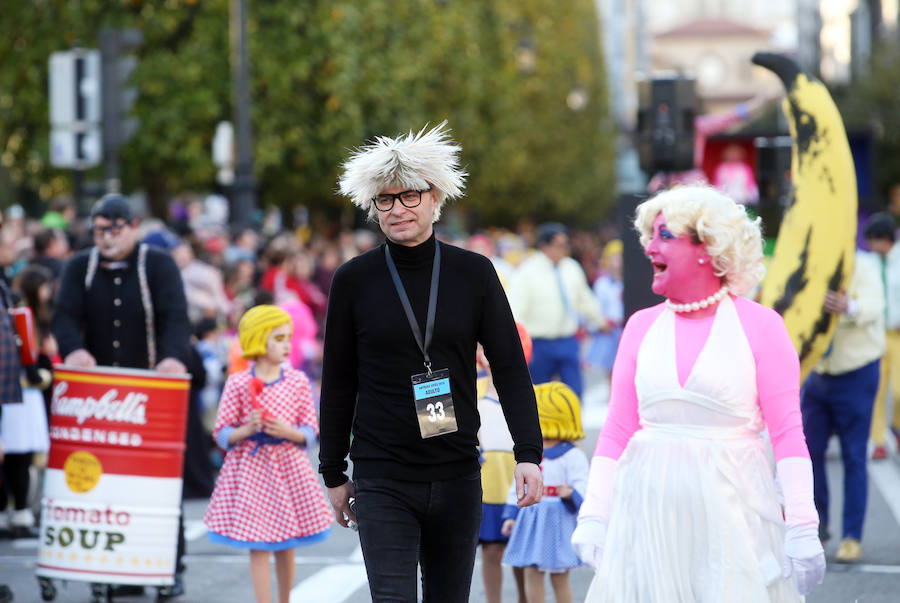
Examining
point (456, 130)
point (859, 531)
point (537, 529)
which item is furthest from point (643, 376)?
point (456, 130)

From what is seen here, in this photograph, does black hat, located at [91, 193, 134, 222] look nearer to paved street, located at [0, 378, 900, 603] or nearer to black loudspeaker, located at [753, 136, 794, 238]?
paved street, located at [0, 378, 900, 603]

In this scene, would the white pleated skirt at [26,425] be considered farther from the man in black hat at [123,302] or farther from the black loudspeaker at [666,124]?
the black loudspeaker at [666,124]

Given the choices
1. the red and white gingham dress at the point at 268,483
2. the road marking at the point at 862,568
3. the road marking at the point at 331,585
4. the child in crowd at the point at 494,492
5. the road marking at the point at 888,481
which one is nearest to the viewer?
the child in crowd at the point at 494,492

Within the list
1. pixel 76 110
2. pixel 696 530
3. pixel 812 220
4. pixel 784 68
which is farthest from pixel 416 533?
pixel 76 110

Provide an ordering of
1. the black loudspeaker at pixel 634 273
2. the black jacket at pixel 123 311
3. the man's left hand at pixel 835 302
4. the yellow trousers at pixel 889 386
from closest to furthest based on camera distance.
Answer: the black jacket at pixel 123 311, the man's left hand at pixel 835 302, the black loudspeaker at pixel 634 273, the yellow trousers at pixel 889 386

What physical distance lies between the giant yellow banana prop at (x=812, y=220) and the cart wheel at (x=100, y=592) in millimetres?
3558

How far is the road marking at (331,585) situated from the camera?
311 inches

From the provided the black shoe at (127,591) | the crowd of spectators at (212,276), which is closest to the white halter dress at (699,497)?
the black shoe at (127,591)

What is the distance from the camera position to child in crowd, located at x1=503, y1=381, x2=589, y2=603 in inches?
253

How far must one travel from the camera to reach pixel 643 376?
4.67m

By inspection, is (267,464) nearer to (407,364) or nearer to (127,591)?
(127,591)

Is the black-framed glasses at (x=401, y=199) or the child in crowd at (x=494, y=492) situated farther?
the child in crowd at (x=494, y=492)

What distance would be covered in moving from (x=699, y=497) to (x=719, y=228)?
2.65 ft

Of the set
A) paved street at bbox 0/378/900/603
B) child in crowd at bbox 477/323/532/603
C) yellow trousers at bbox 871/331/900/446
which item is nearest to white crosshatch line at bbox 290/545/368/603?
paved street at bbox 0/378/900/603
